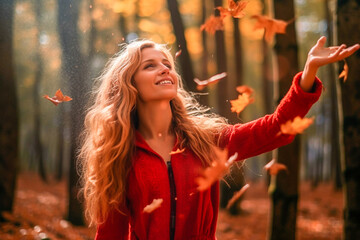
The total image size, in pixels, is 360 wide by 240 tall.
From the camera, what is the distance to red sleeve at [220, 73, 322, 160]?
207 centimetres

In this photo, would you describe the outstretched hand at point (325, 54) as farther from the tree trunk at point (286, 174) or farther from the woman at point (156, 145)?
the tree trunk at point (286, 174)

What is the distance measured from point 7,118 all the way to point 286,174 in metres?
4.78

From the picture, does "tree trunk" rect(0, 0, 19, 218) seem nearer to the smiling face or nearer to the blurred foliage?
the blurred foliage

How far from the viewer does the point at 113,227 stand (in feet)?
8.54

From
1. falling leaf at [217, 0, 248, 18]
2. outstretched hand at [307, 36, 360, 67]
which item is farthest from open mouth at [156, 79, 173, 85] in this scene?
outstretched hand at [307, 36, 360, 67]

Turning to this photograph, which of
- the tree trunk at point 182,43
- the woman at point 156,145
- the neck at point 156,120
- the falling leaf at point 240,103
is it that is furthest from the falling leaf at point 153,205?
the tree trunk at point 182,43

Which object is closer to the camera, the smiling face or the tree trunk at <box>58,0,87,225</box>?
the smiling face

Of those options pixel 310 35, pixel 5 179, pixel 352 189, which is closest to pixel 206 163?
pixel 352 189

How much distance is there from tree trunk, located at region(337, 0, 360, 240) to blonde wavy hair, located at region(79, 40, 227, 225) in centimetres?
154

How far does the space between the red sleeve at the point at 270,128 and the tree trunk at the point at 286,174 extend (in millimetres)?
1980

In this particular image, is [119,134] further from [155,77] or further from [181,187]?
[181,187]

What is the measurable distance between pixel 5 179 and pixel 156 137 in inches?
181

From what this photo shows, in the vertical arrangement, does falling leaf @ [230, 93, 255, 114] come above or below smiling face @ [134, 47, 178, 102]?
below

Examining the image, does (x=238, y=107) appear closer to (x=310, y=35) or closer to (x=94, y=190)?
(x=94, y=190)
